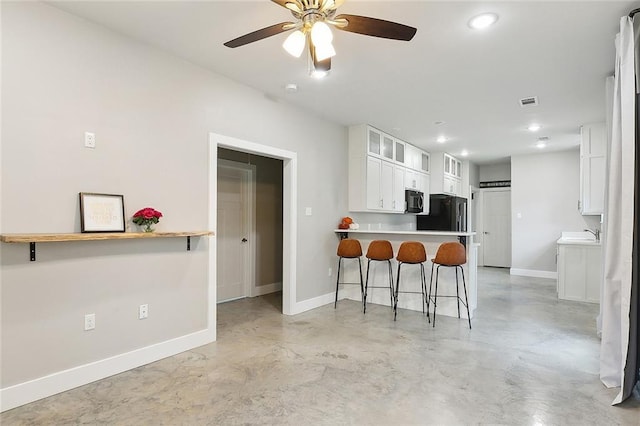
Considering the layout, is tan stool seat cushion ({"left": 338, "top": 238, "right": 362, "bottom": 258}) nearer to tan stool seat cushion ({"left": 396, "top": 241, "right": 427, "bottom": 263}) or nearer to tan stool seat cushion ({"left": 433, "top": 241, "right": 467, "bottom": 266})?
tan stool seat cushion ({"left": 396, "top": 241, "right": 427, "bottom": 263})

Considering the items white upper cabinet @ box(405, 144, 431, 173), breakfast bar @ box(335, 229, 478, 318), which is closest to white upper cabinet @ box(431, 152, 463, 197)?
white upper cabinet @ box(405, 144, 431, 173)

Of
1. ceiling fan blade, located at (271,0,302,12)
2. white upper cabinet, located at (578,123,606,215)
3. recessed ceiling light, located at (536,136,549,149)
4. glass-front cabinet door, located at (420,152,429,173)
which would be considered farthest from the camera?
glass-front cabinet door, located at (420,152,429,173)

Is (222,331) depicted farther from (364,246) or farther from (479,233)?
(479,233)

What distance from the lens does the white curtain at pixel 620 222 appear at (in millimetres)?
2285

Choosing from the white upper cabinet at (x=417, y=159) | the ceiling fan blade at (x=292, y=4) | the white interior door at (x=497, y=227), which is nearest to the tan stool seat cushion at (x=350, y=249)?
the white upper cabinet at (x=417, y=159)

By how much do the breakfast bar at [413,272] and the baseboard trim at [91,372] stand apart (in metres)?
2.49

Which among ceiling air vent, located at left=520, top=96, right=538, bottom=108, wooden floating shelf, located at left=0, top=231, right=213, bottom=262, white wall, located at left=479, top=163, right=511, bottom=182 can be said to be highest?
ceiling air vent, located at left=520, top=96, right=538, bottom=108

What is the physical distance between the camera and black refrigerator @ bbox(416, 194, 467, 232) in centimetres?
735

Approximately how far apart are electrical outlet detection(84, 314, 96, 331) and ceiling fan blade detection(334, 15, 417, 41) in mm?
2633

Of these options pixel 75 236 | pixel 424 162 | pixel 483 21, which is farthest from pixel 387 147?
pixel 75 236

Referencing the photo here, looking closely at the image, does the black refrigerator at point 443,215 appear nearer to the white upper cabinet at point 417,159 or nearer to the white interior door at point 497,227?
the white upper cabinet at point 417,159

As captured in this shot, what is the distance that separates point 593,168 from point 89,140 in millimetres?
5773

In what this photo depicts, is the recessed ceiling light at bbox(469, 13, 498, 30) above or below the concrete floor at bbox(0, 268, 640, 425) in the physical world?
above

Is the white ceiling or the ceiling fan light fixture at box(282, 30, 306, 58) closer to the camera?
the ceiling fan light fixture at box(282, 30, 306, 58)
